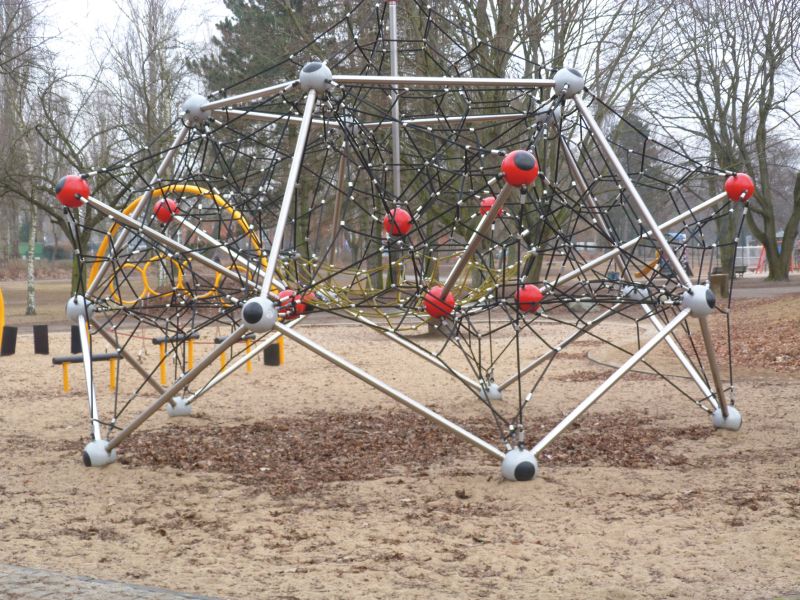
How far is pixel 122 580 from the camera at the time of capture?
420 cm

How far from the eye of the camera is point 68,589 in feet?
12.9

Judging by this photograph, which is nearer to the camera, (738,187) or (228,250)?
(228,250)

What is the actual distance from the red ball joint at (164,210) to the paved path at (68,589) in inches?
133

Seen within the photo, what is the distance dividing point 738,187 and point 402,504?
135 inches

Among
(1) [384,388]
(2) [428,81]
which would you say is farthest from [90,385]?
(2) [428,81]

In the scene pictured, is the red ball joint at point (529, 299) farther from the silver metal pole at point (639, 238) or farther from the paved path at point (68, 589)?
the paved path at point (68, 589)

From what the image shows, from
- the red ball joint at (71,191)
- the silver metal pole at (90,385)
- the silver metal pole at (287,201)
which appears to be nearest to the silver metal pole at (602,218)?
the silver metal pole at (287,201)

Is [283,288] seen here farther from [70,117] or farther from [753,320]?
[70,117]

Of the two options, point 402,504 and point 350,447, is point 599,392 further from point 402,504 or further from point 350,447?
point 350,447

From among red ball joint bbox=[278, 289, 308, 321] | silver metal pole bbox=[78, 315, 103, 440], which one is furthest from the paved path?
silver metal pole bbox=[78, 315, 103, 440]

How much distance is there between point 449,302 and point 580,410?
51.2 inches

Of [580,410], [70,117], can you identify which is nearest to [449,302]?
[580,410]

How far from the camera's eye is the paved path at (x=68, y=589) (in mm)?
3799

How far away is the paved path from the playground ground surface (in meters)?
0.17
